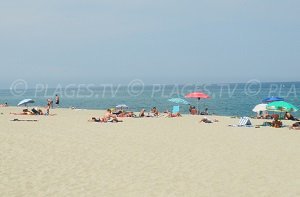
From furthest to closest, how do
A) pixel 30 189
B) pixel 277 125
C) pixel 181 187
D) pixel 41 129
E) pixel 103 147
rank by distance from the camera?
1. pixel 277 125
2. pixel 41 129
3. pixel 103 147
4. pixel 181 187
5. pixel 30 189

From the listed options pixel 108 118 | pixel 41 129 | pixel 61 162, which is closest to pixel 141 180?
pixel 61 162

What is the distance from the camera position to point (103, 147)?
14852mm

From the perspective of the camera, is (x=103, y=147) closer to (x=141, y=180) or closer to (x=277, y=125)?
(x=141, y=180)

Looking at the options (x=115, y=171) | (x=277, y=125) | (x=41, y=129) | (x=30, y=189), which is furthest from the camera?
(x=277, y=125)

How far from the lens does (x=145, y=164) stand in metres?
12.0

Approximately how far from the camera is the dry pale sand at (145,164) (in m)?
9.27

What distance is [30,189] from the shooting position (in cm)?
891

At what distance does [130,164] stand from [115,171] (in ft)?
3.33

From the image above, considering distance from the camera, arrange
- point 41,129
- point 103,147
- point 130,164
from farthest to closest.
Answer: point 41,129 → point 103,147 → point 130,164

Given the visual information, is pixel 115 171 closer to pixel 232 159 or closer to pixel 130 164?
pixel 130 164

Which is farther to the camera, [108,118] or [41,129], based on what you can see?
[108,118]

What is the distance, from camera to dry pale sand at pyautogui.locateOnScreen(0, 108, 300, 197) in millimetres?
9266

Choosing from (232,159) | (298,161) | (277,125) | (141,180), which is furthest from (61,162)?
(277,125)

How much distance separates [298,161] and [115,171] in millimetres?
5465
